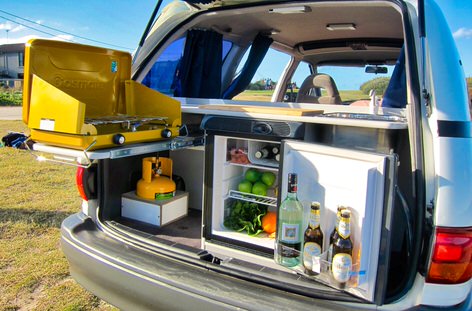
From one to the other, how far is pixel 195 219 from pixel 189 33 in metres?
1.78

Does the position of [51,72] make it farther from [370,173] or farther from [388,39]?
[388,39]

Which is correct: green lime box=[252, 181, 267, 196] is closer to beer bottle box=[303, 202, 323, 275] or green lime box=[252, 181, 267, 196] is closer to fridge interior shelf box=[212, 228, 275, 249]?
fridge interior shelf box=[212, 228, 275, 249]

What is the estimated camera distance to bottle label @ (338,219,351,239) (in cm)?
164

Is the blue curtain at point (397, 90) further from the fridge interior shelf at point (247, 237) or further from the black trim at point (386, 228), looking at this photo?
the fridge interior shelf at point (247, 237)

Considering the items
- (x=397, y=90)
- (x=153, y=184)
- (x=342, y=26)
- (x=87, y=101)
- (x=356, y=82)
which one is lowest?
(x=153, y=184)

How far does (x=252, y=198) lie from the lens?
2.44 m

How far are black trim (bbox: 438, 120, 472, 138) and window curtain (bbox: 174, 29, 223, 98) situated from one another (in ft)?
8.56

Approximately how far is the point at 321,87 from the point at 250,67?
0.84 meters

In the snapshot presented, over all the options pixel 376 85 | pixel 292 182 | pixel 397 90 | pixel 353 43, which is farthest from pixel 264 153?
pixel 353 43

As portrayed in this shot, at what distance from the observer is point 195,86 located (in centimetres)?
385

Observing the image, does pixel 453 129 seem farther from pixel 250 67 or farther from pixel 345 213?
pixel 250 67

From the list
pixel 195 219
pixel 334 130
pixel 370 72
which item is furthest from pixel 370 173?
pixel 370 72

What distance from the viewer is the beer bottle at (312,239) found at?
175 centimetres

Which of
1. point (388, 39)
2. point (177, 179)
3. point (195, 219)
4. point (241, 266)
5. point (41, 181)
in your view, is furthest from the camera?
point (41, 181)
